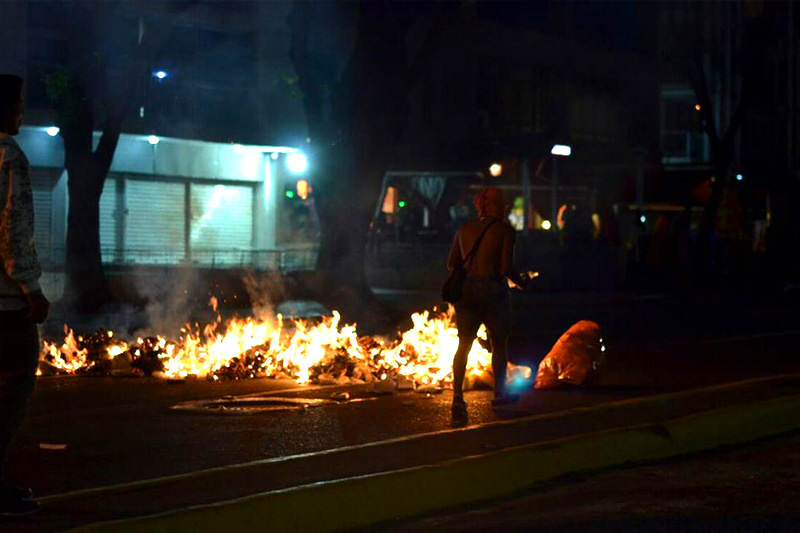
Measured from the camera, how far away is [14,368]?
584 cm

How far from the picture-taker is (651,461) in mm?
8086

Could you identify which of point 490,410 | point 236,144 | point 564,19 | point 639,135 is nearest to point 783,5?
point 639,135

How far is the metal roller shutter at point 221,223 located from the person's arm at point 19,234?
2212 cm

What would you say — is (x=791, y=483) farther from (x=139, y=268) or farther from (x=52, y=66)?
(x=52, y=66)

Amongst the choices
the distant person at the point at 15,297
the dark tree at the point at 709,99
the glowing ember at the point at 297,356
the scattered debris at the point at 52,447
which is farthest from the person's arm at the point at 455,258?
the dark tree at the point at 709,99

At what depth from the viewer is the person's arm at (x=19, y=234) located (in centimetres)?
574

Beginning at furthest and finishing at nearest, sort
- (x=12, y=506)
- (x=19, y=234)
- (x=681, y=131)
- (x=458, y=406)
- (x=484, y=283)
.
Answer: (x=681, y=131), (x=484, y=283), (x=458, y=406), (x=12, y=506), (x=19, y=234)

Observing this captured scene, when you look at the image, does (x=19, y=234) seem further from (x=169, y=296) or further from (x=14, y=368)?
(x=169, y=296)

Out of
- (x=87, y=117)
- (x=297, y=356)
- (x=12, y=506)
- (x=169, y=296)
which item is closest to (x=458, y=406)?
(x=297, y=356)

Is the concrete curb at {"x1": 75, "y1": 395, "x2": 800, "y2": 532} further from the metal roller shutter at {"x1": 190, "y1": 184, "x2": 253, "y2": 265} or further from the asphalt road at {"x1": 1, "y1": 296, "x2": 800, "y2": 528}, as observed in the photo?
the metal roller shutter at {"x1": 190, "y1": 184, "x2": 253, "y2": 265}

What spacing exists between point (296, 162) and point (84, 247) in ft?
32.7

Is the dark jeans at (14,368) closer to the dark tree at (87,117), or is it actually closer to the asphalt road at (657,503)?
the asphalt road at (657,503)

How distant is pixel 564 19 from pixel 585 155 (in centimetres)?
664

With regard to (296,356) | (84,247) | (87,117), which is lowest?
(296,356)
